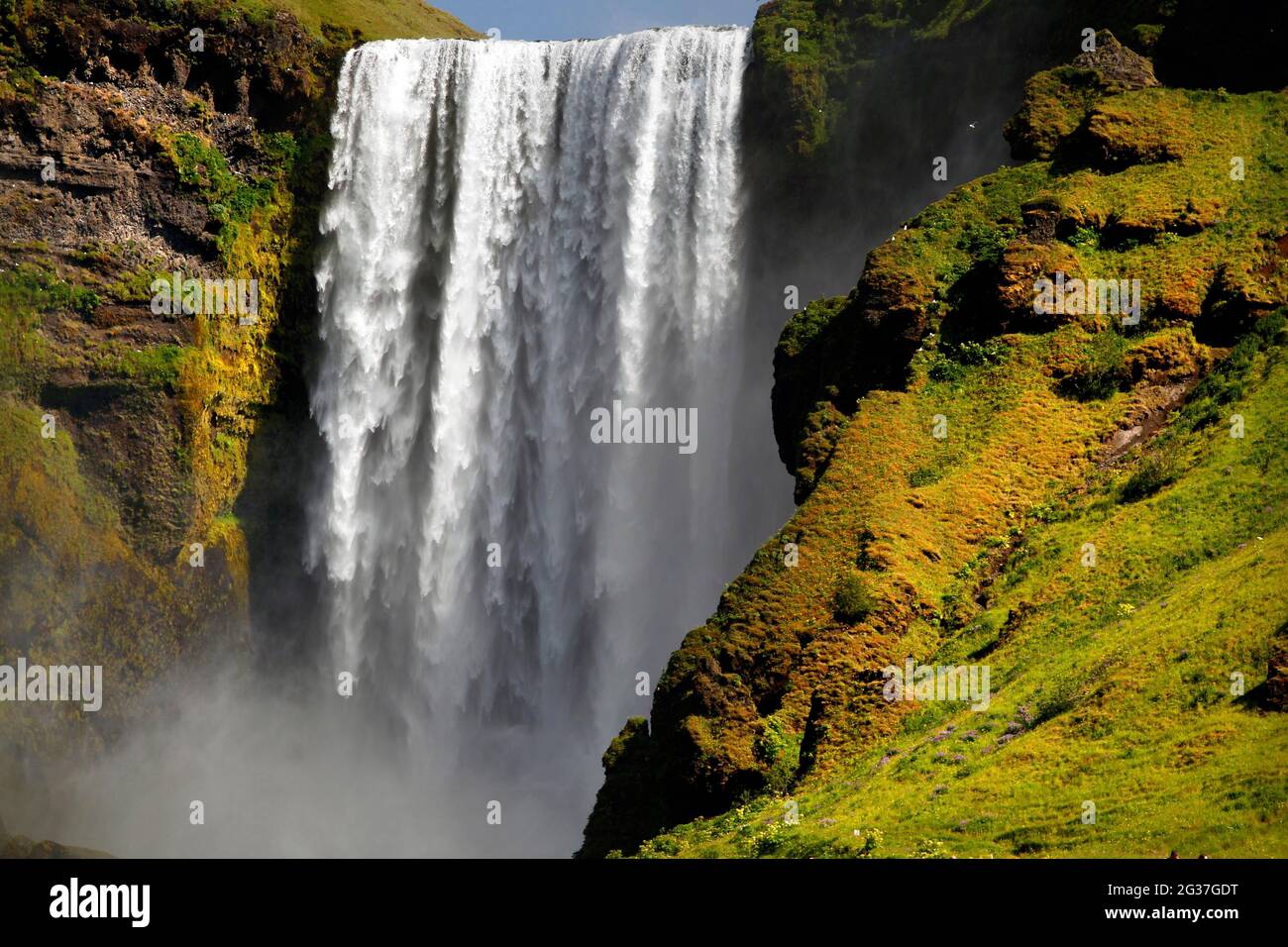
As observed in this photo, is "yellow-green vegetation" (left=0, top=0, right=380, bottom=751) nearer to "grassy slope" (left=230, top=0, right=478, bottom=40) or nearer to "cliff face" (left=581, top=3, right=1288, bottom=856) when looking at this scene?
"grassy slope" (left=230, top=0, right=478, bottom=40)

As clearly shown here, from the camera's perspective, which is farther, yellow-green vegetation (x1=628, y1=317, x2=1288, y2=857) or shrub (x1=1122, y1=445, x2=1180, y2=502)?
shrub (x1=1122, y1=445, x2=1180, y2=502)

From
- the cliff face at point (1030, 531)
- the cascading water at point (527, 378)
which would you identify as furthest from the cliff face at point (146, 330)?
the cliff face at point (1030, 531)

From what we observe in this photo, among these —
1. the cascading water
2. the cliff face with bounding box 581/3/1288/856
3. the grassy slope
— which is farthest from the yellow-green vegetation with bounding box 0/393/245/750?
the cliff face with bounding box 581/3/1288/856

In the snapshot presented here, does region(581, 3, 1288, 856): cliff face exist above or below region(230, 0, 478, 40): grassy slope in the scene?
below

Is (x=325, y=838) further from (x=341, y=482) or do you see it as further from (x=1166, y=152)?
(x=1166, y=152)

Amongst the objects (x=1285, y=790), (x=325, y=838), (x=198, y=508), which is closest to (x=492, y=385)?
(x=198, y=508)

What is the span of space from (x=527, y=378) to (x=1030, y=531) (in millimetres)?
21988

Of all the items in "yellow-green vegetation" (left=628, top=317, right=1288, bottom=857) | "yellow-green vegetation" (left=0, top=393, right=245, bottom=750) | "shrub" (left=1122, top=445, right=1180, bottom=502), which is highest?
"yellow-green vegetation" (left=0, top=393, right=245, bottom=750)

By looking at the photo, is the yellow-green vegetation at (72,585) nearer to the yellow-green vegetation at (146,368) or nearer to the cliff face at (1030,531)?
the yellow-green vegetation at (146,368)

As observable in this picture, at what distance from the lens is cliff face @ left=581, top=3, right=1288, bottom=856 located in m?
15.8

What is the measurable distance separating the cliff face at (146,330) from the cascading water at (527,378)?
5.95ft

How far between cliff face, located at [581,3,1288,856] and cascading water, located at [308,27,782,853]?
11508 millimetres

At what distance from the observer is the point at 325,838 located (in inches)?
1505

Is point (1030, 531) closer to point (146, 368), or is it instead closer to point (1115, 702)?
point (1115, 702)
